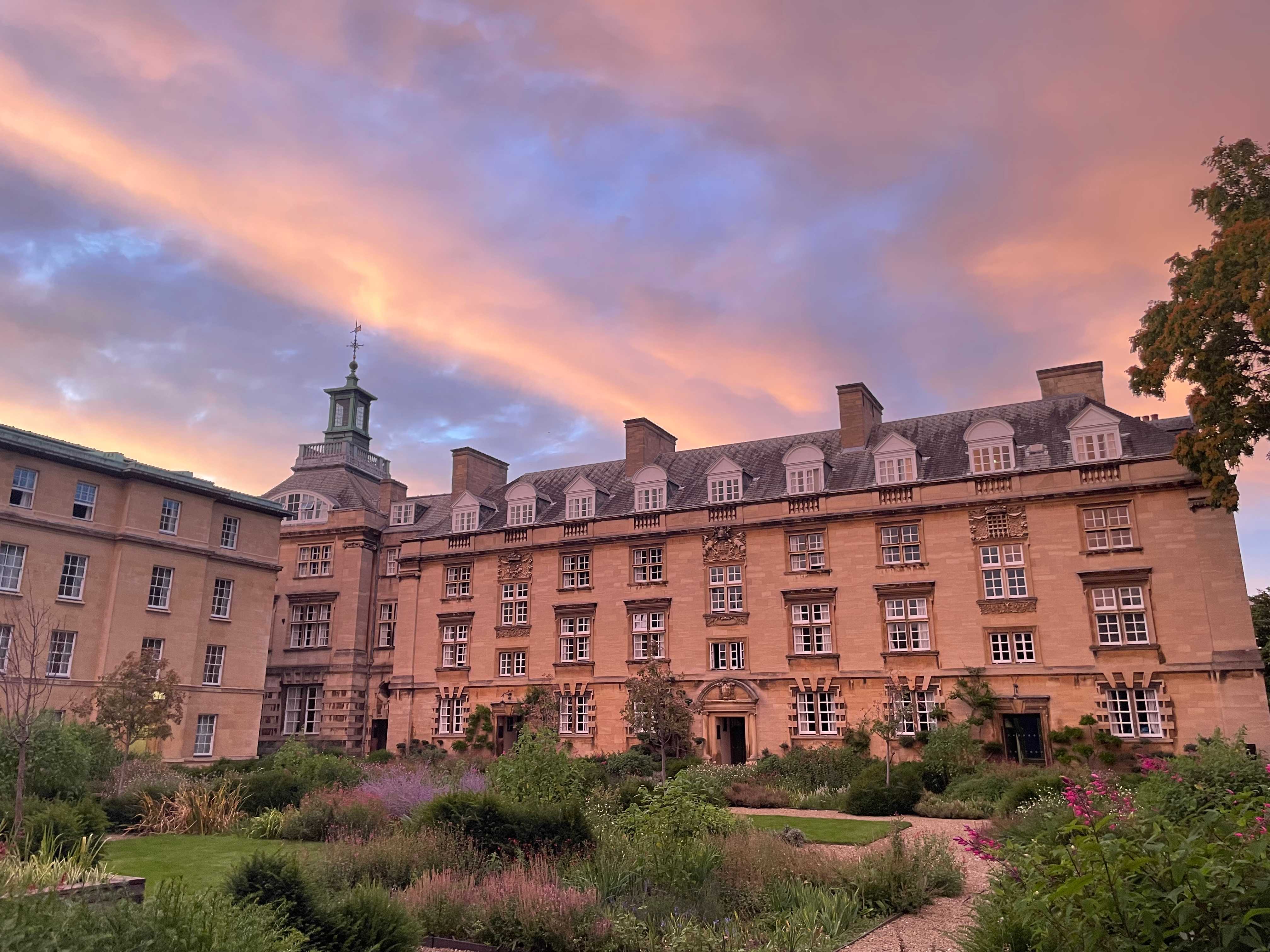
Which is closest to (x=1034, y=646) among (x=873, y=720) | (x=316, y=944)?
(x=873, y=720)

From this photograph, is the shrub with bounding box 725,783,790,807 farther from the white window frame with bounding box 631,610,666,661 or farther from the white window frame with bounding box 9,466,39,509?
the white window frame with bounding box 9,466,39,509

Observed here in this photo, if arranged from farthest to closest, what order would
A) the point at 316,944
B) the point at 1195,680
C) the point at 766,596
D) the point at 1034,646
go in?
the point at 766,596 < the point at 1034,646 < the point at 1195,680 < the point at 316,944

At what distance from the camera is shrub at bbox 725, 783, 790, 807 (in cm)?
2398

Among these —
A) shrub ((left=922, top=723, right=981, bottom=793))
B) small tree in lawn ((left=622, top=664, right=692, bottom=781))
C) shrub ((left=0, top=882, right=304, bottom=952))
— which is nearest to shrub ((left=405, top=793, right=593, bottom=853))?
shrub ((left=0, top=882, right=304, bottom=952))

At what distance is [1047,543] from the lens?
29.5 m

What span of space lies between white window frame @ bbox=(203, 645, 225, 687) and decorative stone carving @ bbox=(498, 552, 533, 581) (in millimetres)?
Result: 11614

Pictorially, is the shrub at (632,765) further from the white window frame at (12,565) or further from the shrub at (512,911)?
the white window frame at (12,565)

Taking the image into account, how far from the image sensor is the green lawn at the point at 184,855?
12383mm

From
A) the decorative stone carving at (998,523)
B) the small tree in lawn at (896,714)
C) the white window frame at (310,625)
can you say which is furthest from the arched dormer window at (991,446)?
the white window frame at (310,625)

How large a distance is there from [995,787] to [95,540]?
3041 centimetres

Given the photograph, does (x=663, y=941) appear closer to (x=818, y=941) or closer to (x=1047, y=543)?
(x=818, y=941)

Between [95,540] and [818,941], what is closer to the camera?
[818,941]

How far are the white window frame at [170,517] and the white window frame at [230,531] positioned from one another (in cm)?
212

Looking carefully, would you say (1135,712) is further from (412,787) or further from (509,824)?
(509,824)
